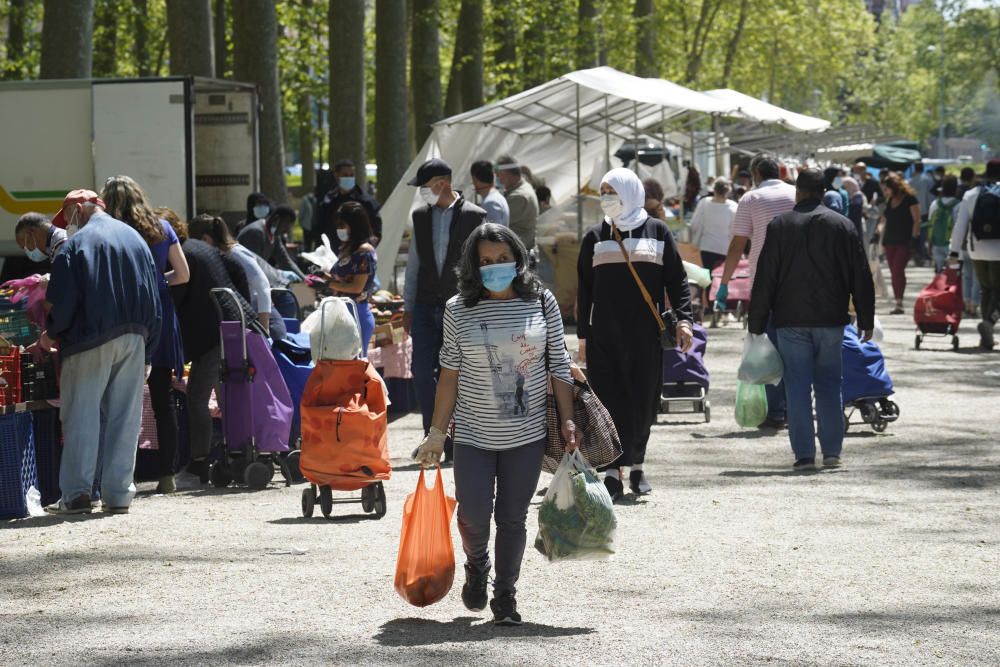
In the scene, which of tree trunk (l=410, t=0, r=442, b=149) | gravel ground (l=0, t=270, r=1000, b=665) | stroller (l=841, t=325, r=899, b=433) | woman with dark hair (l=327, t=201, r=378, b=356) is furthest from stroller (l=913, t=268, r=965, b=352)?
tree trunk (l=410, t=0, r=442, b=149)

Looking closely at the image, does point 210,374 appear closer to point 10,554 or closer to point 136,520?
point 136,520

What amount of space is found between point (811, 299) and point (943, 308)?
9514 millimetres

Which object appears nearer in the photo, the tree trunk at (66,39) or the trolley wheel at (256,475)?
the trolley wheel at (256,475)

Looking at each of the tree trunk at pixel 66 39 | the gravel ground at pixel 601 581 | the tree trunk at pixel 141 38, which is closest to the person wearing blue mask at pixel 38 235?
the gravel ground at pixel 601 581

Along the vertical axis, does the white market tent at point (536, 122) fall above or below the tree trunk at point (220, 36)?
below

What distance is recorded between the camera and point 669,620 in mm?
7176

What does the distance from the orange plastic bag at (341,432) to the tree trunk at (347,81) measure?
16.5 meters

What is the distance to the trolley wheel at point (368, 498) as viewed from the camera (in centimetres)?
1004

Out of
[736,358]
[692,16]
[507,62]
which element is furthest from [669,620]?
[692,16]

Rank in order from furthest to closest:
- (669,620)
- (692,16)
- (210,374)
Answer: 1. (692,16)
2. (210,374)
3. (669,620)

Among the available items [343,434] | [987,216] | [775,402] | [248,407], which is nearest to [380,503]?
[343,434]

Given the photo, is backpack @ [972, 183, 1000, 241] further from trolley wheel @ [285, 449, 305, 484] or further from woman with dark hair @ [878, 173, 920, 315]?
trolley wheel @ [285, 449, 305, 484]

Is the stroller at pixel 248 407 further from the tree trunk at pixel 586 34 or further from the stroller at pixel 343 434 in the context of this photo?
the tree trunk at pixel 586 34

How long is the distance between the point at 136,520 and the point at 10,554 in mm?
1152
